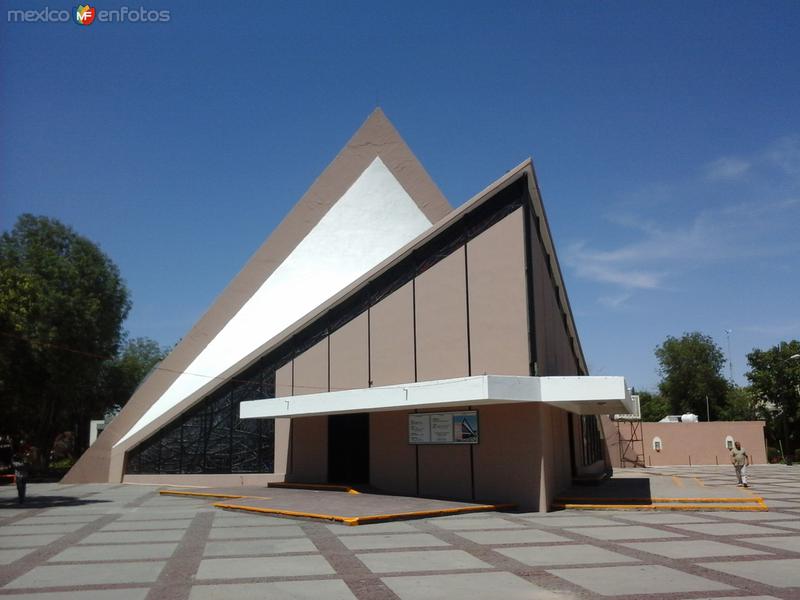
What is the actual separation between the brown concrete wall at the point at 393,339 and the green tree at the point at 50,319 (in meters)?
13.9

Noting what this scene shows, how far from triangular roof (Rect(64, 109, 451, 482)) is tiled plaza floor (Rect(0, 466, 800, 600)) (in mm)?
9498

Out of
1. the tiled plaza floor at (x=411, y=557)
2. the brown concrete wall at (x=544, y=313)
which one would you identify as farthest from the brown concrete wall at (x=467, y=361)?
the tiled plaza floor at (x=411, y=557)

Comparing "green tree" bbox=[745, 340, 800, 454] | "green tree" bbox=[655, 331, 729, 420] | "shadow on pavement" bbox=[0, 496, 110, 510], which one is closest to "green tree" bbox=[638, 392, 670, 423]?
"green tree" bbox=[655, 331, 729, 420]

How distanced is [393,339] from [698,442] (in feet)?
92.4

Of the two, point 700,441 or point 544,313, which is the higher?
point 544,313

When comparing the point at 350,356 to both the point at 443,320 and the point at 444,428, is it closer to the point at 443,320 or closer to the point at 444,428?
the point at 443,320

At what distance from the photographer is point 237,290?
24500 millimetres

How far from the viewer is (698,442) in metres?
38.8

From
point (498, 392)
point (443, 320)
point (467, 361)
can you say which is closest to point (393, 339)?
point (443, 320)

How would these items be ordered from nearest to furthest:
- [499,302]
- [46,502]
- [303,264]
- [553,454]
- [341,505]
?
1. [341,505]
2. [499,302]
3. [553,454]
4. [46,502]
5. [303,264]

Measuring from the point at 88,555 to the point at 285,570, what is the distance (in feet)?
11.3

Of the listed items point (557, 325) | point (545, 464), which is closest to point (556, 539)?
point (545, 464)

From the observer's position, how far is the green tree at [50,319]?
86.7 ft

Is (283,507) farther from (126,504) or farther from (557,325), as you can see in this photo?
(557,325)
